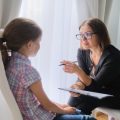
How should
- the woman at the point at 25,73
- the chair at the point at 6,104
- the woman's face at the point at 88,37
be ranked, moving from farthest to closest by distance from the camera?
1. the woman's face at the point at 88,37
2. the woman at the point at 25,73
3. the chair at the point at 6,104

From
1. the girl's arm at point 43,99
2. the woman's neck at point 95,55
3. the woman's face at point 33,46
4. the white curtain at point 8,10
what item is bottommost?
the girl's arm at point 43,99

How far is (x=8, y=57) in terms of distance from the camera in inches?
64.0

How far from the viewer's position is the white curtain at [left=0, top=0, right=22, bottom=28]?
6.92 feet

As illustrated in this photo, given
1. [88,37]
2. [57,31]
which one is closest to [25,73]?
[88,37]

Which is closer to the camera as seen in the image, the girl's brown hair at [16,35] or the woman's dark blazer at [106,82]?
the girl's brown hair at [16,35]

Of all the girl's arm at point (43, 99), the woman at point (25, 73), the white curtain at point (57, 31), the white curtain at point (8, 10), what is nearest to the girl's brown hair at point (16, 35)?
the woman at point (25, 73)

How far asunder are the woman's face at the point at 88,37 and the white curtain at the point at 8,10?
20.8 inches

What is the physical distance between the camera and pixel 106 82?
2016 millimetres

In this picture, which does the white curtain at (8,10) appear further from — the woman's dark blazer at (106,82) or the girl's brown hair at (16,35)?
the woman's dark blazer at (106,82)

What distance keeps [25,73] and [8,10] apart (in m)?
0.75

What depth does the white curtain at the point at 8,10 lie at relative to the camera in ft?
6.92

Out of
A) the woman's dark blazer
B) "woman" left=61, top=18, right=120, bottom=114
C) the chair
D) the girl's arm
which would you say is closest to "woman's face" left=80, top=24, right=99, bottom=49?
"woman" left=61, top=18, right=120, bottom=114

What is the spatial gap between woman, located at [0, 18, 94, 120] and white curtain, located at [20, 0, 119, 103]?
759 mm

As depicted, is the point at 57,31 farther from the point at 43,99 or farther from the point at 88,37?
the point at 43,99
